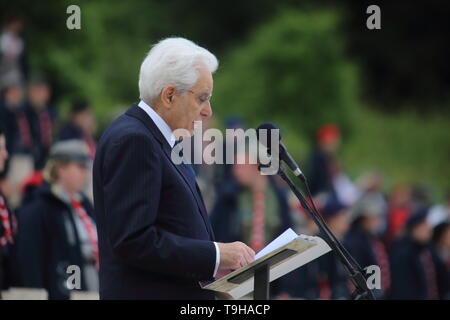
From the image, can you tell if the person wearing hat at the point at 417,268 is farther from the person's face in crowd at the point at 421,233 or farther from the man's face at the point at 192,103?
the man's face at the point at 192,103

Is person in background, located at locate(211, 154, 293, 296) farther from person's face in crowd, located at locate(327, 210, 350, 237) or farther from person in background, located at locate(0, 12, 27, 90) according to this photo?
person in background, located at locate(0, 12, 27, 90)

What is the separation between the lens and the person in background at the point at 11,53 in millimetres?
13516

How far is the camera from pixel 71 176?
22.6 feet

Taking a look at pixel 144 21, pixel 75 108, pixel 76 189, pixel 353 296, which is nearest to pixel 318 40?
pixel 144 21

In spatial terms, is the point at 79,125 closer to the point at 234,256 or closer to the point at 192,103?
the point at 192,103

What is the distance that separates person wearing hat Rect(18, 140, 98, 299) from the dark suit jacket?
93.5 inches

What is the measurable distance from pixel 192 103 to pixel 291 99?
55.1ft

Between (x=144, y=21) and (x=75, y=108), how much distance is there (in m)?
13.2

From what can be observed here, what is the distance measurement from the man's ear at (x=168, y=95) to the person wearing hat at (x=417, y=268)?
669 centimetres

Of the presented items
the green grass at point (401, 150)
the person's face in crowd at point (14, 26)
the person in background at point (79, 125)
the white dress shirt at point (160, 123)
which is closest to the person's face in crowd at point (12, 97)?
the person in background at point (79, 125)

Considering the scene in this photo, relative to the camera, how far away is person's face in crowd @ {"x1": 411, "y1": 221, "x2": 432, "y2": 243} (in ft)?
35.7

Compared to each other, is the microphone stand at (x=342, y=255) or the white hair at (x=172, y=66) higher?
the white hair at (x=172, y=66)

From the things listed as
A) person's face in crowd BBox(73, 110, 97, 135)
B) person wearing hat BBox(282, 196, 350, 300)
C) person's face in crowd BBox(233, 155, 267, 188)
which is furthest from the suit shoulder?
person's face in crowd BBox(73, 110, 97, 135)

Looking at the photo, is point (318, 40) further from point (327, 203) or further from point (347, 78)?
point (327, 203)
